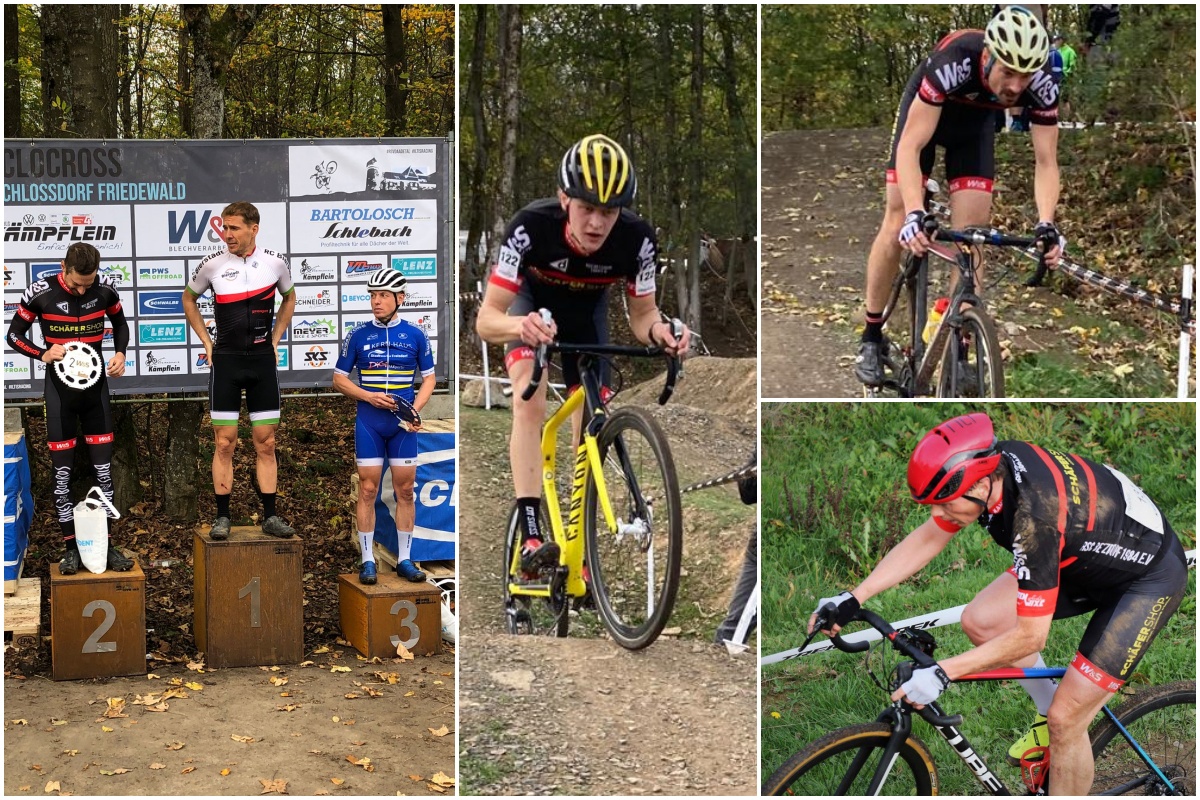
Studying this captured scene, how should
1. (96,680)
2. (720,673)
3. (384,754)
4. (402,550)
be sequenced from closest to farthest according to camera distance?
(720,673)
(384,754)
(96,680)
(402,550)

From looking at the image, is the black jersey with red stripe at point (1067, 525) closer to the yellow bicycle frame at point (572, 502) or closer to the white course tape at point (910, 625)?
the white course tape at point (910, 625)

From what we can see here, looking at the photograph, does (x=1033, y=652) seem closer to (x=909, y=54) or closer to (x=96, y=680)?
(x=909, y=54)

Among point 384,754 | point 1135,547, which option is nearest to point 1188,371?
point 1135,547

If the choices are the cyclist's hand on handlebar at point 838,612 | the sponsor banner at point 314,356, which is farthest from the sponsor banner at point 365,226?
the cyclist's hand on handlebar at point 838,612

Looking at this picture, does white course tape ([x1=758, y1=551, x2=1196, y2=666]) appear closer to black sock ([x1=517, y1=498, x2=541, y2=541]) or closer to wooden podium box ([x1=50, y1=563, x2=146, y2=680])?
black sock ([x1=517, y1=498, x2=541, y2=541])

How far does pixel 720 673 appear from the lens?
3.63m

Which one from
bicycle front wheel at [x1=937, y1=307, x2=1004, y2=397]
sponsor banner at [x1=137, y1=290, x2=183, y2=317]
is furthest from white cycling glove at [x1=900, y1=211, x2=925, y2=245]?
sponsor banner at [x1=137, y1=290, x2=183, y2=317]

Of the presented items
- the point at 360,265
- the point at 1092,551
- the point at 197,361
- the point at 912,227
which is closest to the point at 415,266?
the point at 360,265

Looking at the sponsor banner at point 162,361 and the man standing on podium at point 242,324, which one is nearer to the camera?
the man standing on podium at point 242,324

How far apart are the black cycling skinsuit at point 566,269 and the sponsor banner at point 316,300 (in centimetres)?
354

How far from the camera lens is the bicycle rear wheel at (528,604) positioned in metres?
3.63

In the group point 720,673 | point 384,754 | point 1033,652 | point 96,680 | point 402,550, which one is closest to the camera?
point 1033,652

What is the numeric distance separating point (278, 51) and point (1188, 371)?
8184mm

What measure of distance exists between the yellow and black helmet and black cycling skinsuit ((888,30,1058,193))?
72cm
